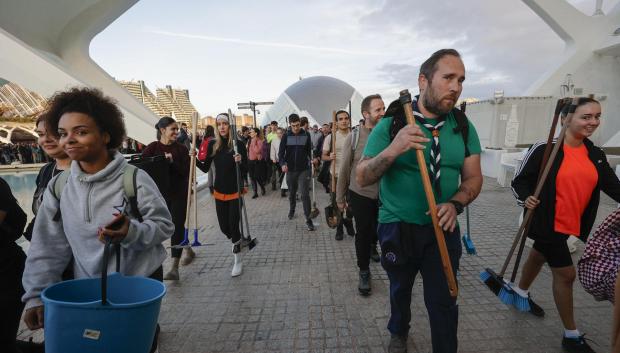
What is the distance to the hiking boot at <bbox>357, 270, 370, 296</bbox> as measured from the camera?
3.43 m

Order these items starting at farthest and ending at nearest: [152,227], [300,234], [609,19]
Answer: [609,19] < [300,234] < [152,227]

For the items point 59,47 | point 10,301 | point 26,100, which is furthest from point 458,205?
point 26,100

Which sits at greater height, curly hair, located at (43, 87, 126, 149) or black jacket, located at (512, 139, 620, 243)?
curly hair, located at (43, 87, 126, 149)

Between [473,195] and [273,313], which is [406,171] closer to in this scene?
[473,195]

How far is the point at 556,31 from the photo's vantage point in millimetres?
17922

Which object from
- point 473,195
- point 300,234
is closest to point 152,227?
point 473,195

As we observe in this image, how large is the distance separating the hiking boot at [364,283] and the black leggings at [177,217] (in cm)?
242

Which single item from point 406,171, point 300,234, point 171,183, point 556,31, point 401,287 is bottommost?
point 300,234

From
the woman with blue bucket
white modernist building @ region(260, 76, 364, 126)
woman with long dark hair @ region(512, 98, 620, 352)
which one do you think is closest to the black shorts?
woman with long dark hair @ region(512, 98, 620, 352)

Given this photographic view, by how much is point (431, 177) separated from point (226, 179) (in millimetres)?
3074

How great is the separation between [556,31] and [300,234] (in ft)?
69.5

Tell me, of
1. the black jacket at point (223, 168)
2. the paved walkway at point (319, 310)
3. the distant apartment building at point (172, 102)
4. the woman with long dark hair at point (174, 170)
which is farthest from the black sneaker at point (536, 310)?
the distant apartment building at point (172, 102)

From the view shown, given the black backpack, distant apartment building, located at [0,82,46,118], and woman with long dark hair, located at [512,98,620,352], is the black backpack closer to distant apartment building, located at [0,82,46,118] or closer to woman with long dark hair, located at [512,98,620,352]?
woman with long dark hair, located at [512,98,620,352]

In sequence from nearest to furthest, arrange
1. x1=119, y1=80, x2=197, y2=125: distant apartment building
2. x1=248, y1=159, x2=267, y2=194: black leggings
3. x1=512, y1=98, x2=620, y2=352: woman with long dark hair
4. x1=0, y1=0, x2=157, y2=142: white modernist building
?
1. x1=512, y1=98, x2=620, y2=352: woman with long dark hair
2. x1=248, y1=159, x2=267, y2=194: black leggings
3. x1=0, y1=0, x2=157, y2=142: white modernist building
4. x1=119, y1=80, x2=197, y2=125: distant apartment building
